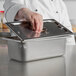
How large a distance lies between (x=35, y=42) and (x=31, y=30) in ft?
0.19

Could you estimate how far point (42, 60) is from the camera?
915 millimetres

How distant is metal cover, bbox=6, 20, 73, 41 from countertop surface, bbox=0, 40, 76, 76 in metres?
0.10

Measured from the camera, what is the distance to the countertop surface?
74 centimetres

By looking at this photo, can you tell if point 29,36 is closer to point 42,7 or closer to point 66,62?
point 66,62

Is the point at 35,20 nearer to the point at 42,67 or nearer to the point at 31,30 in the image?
the point at 31,30

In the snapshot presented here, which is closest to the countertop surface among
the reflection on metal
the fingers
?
the reflection on metal

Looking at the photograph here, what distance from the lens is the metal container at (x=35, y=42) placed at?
0.85m

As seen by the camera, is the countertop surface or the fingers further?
the fingers

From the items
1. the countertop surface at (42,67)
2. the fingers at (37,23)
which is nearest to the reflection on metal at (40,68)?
the countertop surface at (42,67)

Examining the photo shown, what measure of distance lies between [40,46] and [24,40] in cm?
10

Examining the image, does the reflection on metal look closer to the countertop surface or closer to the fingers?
the countertop surface

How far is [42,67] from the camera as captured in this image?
0.82 meters

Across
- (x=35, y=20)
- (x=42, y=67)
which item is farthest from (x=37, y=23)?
(x=42, y=67)

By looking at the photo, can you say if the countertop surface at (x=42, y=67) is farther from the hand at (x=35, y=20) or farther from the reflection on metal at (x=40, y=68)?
the hand at (x=35, y=20)
